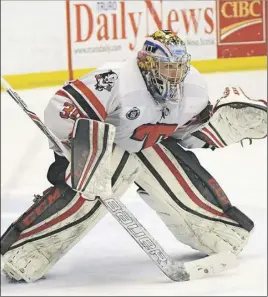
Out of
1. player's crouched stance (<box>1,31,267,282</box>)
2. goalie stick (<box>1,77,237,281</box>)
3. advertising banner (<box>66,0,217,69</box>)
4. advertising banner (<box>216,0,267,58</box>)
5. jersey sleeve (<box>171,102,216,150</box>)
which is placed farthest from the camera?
advertising banner (<box>66,0,217,69</box>)

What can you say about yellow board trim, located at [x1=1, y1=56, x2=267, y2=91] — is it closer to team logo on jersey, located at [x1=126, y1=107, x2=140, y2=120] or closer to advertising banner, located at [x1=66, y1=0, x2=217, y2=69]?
advertising banner, located at [x1=66, y1=0, x2=217, y2=69]

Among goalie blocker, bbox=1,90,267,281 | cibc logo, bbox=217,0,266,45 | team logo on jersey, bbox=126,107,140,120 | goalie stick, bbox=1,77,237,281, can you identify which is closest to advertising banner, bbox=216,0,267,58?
cibc logo, bbox=217,0,266,45

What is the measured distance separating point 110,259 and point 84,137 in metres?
0.45

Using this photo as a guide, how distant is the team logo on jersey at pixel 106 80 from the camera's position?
2.13 metres

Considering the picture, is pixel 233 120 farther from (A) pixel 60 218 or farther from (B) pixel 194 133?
(A) pixel 60 218

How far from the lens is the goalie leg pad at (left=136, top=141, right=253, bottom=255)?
7.66ft

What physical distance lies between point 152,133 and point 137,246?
28 cm

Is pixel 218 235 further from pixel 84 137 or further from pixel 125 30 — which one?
pixel 125 30

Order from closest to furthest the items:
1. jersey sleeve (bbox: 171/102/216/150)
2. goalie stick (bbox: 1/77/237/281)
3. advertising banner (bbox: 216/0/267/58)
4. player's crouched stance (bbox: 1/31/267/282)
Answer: player's crouched stance (bbox: 1/31/267/282) → goalie stick (bbox: 1/77/237/281) → jersey sleeve (bbox: 171/102/216/150) → advertising banner (bbox: 216/0/267/58)

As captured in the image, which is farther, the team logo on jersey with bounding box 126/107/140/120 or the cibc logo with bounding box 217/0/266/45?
the cibc logo with bounding box 217/0/266/45

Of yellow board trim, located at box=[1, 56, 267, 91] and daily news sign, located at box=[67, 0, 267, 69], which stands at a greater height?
daily news sign, located at box=[67, 0, 267, 69]

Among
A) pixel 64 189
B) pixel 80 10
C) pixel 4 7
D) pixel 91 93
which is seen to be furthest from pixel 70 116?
pixel 4 7

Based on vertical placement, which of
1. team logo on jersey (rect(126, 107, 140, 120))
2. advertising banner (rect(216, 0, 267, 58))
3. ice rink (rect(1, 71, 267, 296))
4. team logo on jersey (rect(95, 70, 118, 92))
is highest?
advertising banner (rect(216, 0, 267, 58))

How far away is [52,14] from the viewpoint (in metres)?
3.42
